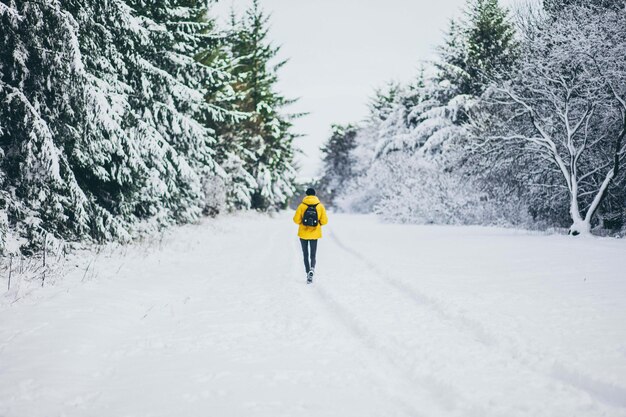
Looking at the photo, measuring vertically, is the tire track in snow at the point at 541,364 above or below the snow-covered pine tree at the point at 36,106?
below

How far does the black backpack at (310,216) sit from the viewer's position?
28.9 ft

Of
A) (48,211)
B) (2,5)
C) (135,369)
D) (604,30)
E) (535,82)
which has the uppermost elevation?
(604,30)

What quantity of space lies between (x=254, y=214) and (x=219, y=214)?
618cm

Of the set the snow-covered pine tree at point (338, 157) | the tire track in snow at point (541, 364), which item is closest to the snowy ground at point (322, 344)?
the tire track in snow at point (541, 364)

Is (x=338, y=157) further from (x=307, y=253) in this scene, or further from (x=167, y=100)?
(x=307, y=253)

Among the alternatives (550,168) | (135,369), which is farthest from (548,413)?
(550,168)

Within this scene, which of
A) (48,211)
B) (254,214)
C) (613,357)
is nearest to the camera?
(613,357)

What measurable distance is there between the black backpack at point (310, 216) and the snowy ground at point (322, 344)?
4.07ft

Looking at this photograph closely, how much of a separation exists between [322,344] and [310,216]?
4.45 m

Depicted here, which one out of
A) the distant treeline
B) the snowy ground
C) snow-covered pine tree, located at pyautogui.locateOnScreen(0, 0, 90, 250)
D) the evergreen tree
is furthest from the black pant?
the evergreen tree

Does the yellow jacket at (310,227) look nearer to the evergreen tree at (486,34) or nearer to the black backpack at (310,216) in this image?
the black backpack at (310,216)

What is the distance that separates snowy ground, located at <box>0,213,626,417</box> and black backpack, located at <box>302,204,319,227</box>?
1239mm

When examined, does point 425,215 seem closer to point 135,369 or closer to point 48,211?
point 48,211

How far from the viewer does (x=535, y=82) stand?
15.5 meters
